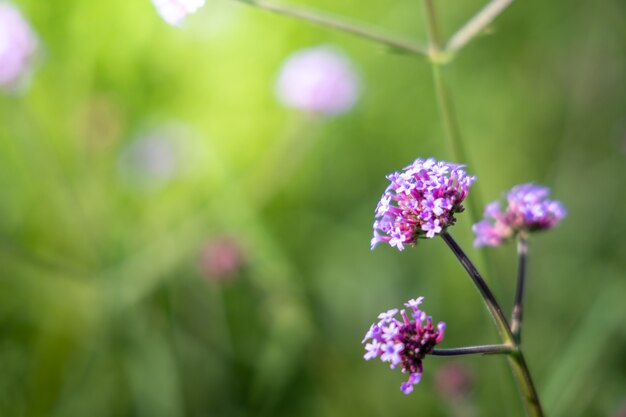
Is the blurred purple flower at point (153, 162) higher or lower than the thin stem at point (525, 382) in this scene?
lower

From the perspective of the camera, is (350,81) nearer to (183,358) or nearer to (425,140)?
(425,140)

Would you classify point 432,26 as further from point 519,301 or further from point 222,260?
point 222,260

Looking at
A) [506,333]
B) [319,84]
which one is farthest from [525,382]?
[319,84]

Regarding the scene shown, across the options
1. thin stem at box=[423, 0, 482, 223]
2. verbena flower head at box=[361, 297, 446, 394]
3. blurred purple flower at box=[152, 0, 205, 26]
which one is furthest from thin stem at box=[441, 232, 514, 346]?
blurred purple flower at box=[152, 0, 205, 26]

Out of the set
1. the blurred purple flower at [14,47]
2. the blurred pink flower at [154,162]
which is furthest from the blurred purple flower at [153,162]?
the blurred purple flower at [14,47]

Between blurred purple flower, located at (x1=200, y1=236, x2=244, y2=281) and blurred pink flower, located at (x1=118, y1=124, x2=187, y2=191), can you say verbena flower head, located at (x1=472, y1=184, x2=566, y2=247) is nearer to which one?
blurred purple flower, located at (x1=200, y1=236, x2=244, y2=281)

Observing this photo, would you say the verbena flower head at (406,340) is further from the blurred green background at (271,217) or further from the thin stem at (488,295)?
the blurred green background at (271,217)

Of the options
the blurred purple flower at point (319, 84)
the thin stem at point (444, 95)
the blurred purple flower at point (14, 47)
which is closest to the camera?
the thin stem at point (444, 95)
